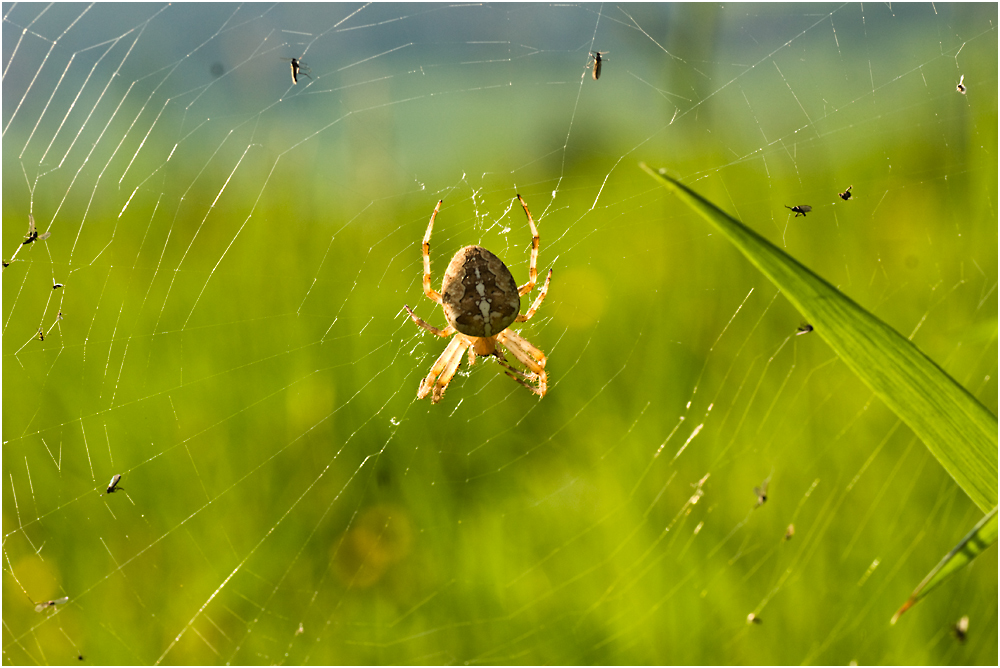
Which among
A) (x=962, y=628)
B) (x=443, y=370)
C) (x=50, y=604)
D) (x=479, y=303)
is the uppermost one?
(x=479, y=303)

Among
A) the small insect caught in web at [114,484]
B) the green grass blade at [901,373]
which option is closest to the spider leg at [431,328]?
the small insect caught in web at [114,484]

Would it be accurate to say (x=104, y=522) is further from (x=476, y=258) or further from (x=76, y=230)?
(x=476, y=258)

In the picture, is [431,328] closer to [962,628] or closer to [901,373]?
[901,373]

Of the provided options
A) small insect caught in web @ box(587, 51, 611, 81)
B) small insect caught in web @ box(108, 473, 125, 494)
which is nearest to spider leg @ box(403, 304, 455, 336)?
small insect caught in web @ box(108, 473, 125, 494)

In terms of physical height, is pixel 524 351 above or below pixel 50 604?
above

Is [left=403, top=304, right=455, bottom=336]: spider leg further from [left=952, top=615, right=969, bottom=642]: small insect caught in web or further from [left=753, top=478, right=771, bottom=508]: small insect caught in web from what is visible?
[left=952, top=615, right=969, bottom=642]: small insect caught in web

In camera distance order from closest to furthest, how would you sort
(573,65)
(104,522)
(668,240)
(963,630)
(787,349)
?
(963,630), (104,522), (787,349), (668,240), (573,65)

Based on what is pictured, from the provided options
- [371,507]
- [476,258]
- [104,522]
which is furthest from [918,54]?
[104,522]

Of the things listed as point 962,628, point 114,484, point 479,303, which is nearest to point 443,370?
point 479,303
